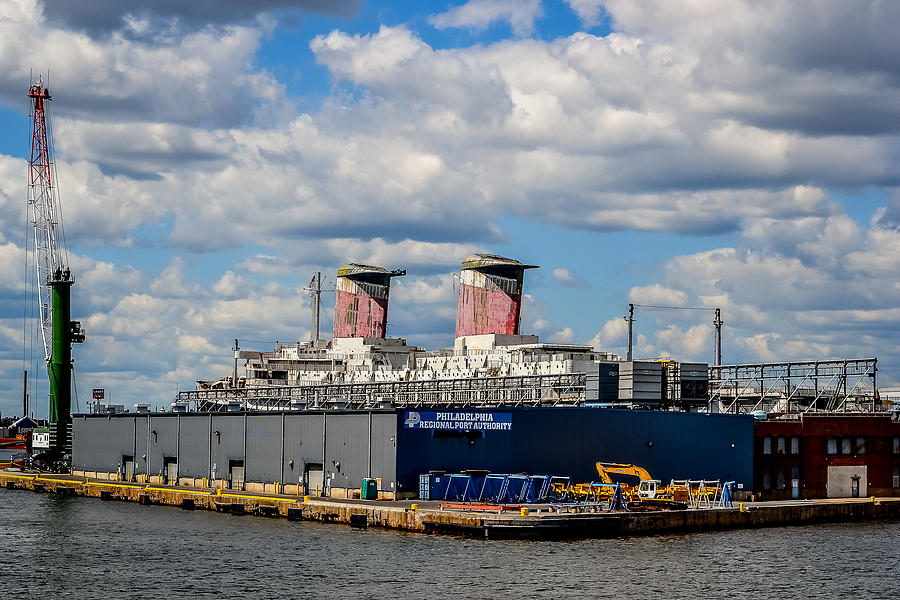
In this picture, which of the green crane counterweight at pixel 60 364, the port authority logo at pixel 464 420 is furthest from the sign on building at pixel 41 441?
the port authority logo at pixel 464 420

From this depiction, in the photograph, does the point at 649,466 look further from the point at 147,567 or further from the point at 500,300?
the point at 500,300

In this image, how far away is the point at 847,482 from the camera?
73188mm

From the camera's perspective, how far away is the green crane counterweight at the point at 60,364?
325 ft

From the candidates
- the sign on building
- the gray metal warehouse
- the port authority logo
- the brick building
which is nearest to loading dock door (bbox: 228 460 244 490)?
the gray metal warehouse

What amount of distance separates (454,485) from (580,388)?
17.8 m

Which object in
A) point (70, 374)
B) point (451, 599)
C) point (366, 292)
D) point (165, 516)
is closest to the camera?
point (451, 599)

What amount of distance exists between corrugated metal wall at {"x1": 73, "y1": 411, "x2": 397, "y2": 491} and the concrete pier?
71.1 inches

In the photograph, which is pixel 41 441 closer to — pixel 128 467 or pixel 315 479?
pixel 128 467

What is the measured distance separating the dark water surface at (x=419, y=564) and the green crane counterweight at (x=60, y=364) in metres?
37.4

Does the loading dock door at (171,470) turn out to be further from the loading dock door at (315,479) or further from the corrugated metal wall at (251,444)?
the loading dock door at (315,479)

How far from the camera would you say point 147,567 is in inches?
1932

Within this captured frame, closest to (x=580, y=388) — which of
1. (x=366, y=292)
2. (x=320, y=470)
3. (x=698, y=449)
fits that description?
(x=698, y=449)

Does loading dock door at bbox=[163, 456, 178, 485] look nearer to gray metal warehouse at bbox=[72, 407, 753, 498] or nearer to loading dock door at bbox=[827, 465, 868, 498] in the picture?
gray metal warehouse at bbox=[72, 407, 753, 498]

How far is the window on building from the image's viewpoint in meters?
73.2
